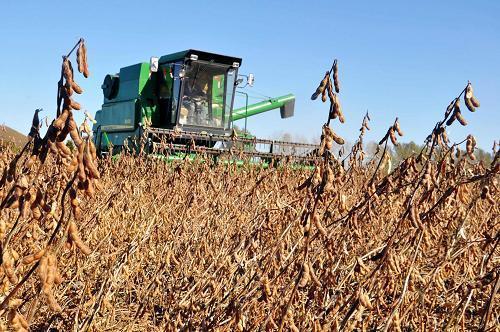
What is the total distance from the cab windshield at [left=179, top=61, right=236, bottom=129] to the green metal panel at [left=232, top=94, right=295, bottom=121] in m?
1.96

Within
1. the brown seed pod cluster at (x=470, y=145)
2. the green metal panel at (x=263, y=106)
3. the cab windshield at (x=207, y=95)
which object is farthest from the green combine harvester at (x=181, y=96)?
the brown seed pod cluster at (x=470, y=145)

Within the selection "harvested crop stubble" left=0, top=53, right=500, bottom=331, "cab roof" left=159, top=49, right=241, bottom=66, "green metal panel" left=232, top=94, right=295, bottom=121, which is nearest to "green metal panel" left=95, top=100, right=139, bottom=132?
"cab roof" left=159, top=49, right=241, bottom=66

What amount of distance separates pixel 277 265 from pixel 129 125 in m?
13.4

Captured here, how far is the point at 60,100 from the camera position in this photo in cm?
123

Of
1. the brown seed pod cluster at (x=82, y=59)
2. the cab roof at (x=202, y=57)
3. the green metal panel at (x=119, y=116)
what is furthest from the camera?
the green metal panel at (x=119, y=116)

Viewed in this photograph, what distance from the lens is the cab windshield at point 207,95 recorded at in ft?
46.6

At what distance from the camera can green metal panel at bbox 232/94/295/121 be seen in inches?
676

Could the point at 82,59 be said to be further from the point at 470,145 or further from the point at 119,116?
the point at 119,116

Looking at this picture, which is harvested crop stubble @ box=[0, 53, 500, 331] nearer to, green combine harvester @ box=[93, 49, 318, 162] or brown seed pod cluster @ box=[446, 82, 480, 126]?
brown seed pod cluster @ box=[446, 82, 480, 126]

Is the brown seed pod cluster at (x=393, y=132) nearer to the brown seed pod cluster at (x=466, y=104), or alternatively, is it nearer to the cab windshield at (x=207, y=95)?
the brown seed pod cluster at (x=466, y=104)

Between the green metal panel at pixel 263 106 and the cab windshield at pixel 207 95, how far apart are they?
196 cm

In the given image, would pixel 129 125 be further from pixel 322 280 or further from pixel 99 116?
pixel 322 280

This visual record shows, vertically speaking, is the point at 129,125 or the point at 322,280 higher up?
the point at 129,125

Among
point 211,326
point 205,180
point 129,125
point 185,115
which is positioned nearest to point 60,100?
point 211,326
